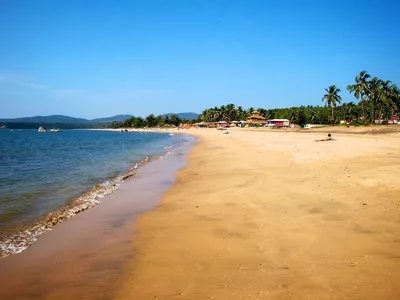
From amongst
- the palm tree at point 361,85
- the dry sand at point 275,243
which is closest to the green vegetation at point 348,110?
the palm tree at point 361,85

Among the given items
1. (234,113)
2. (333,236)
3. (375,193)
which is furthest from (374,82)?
(234,113)

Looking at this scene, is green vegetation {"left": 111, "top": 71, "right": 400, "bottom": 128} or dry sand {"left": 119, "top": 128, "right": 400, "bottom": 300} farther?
green vegetation {"left": 111, "top": 71, "right": 400, "bottom": 128}

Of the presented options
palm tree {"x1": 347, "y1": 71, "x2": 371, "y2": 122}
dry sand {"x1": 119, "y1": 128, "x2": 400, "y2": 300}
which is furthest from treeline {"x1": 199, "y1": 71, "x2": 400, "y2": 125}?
dry sand {"x1": 119, "y1": 128, "x2": 400, "y2": 300}

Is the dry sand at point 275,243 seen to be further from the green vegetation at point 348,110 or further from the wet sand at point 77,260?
the green vegetation at point 348,110

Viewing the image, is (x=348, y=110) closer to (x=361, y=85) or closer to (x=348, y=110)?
(x=348, y=110)

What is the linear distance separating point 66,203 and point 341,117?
130564 millimetres

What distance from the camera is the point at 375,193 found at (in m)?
10.1

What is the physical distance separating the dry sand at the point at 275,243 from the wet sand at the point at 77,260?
463mm

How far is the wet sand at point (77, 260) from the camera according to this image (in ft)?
16.9

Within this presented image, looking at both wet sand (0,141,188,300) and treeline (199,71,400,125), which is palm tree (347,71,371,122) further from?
wet sand (0,141,188,300)

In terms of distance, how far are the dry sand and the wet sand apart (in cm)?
46

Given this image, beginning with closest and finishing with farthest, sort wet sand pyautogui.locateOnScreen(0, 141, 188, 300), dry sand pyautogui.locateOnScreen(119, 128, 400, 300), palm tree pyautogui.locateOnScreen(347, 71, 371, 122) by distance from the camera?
dry sand pyautogui.locateOnScreen(119, 128, 400, 300) → wet sand pyautogui.locateOnScreen(0, 141, 188, 300) → palm tree pyautogui.locateOnScreen(347, 71, 371, 122)

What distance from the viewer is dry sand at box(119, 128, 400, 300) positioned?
4797 mm

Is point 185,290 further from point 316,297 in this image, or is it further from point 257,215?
point 257,215
